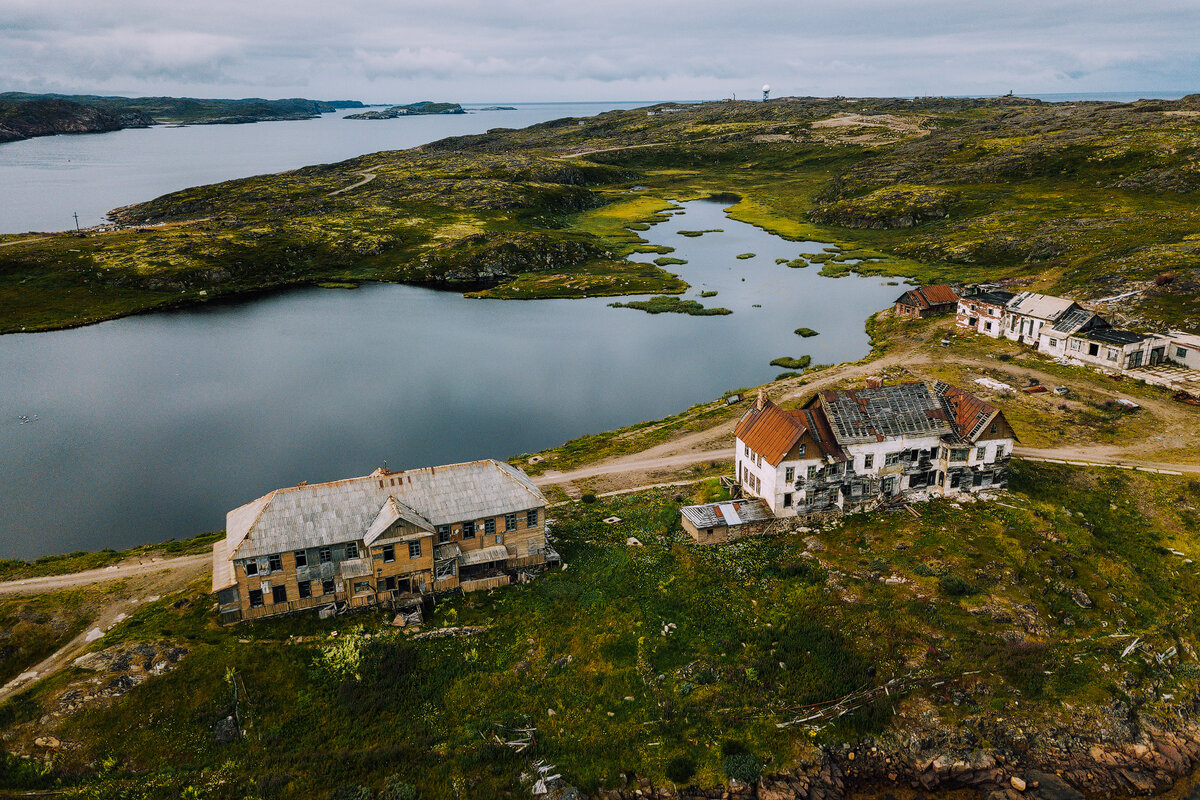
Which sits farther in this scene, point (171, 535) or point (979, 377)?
point (979, 377)

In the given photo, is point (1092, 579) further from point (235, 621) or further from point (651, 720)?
point (235, 621)

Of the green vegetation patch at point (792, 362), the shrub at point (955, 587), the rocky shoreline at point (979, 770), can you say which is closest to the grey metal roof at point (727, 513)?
the shrub at point (955, 587)

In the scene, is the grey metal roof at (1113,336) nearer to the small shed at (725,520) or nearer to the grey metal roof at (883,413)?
the grey metal roof at (883,413)

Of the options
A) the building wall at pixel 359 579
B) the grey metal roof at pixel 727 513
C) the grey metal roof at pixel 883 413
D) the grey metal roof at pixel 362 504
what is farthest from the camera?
the grey metal roof at pixel 883 413

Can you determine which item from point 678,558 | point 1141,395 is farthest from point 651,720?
point 1141,395

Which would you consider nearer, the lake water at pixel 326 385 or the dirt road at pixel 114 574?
the dirt road at pixel 114 574

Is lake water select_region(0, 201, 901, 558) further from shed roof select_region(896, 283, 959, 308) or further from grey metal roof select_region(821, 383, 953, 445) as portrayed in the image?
grey metal roof select_region(821, 383, 953, 445)
